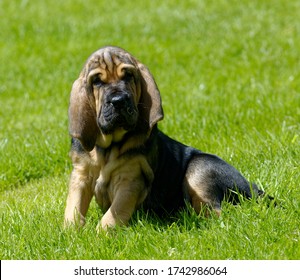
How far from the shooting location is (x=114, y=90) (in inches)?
225

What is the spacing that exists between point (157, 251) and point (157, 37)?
833 cm

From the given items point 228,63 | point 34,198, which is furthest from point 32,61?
point 34,198

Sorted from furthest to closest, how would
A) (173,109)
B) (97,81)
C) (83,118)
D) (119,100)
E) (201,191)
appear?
(173,109) → (201,191) → (83,118) → (97,81) → (119,100)

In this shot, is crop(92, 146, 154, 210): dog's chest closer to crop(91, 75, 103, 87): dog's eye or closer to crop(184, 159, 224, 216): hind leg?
crop(184, 159, 224, 216): hind leg

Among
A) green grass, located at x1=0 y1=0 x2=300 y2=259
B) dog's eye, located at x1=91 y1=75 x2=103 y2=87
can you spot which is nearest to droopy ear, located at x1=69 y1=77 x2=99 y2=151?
dog's eye, located at x1=91 y1=75 x2=103 y2=87

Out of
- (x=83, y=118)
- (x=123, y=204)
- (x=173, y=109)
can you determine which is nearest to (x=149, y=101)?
(x=83, y=118)

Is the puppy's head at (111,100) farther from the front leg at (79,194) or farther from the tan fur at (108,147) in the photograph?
the front leg at (79,194)

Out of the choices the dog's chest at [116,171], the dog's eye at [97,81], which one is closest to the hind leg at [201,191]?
the dog's chest at [116,171]

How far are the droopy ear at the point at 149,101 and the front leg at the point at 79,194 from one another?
661mm

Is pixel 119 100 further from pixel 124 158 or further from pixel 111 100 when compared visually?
pixel 124 158

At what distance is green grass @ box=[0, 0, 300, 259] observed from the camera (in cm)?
553

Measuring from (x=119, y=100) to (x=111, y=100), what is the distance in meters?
0.06

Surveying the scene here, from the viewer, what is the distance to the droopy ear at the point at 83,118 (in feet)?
19.5

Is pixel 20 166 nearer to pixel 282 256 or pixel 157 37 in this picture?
pixel 282 256
